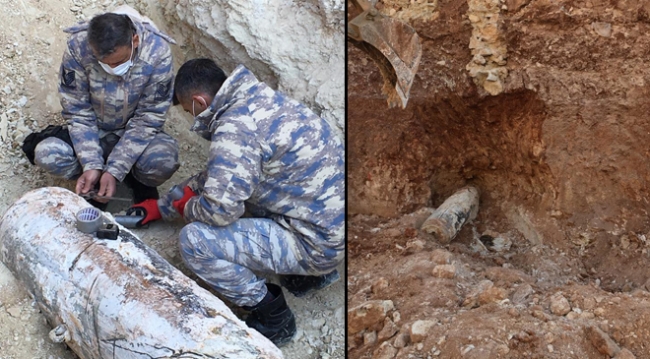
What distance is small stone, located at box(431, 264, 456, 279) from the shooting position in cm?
342

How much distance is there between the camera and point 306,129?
9.69 feet

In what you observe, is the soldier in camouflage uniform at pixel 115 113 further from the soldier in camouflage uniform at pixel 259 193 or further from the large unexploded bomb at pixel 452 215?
the large unexploded bomb at pixel 452 215

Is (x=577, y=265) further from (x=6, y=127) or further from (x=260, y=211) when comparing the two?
(x=6, y=127)

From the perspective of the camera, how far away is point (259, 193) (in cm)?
306

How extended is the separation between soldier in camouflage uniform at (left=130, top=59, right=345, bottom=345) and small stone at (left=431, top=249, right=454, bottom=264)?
2.36 feet

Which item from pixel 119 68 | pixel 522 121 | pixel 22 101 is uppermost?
pixel 119 68

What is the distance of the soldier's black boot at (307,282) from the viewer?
11.0 feet

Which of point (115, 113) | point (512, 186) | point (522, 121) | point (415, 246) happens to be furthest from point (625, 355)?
point (115, 113)

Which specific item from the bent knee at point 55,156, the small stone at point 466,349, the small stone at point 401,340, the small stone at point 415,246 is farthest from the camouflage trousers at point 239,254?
the bent knee at point 55,156

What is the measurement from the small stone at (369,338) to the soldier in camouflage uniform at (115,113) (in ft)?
5.03

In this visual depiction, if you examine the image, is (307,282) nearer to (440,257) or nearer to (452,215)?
(440,257)

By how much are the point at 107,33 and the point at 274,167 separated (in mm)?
1132

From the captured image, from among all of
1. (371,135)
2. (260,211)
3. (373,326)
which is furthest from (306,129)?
(371,135)

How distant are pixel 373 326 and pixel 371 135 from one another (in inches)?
73.8
